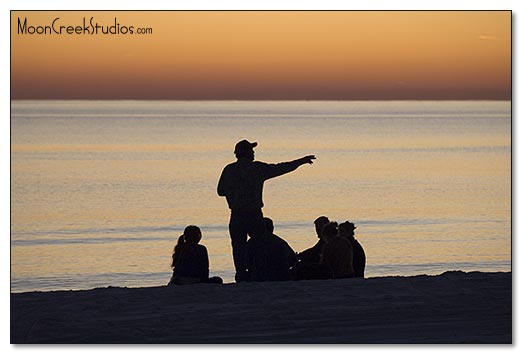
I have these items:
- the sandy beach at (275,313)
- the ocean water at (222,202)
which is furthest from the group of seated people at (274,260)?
the ocean water at (222,202)

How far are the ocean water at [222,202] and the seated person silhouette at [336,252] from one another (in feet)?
3.85

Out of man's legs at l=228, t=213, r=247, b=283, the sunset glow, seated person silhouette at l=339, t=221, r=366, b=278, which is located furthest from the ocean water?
man's legs at l=228, t=213, r=247, b=283

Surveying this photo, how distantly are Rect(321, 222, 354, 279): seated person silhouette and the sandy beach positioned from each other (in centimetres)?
32

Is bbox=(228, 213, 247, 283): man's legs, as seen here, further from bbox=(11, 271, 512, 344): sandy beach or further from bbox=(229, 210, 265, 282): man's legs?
bbox=(11, 271, 512, 344): sandy beach

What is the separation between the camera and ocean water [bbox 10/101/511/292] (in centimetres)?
1294

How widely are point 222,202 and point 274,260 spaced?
10.0 metres

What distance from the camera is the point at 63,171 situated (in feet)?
78.2

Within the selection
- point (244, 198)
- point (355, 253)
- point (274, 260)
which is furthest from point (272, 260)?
point (355, 253)

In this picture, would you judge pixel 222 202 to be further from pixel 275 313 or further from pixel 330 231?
pixel 275 313

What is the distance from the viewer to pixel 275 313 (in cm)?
957

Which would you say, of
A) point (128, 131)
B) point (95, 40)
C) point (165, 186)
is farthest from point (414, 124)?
point (95, 40)
